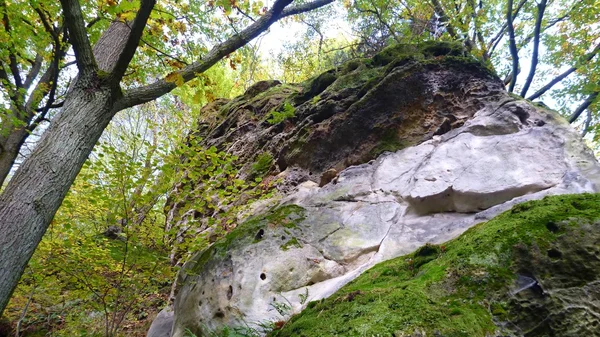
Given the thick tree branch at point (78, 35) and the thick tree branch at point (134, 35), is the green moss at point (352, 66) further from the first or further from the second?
the thick tree branch at point (78, 35)

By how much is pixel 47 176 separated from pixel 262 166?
480cm

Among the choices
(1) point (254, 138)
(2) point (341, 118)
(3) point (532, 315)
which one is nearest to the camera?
(3) point (532, 315)

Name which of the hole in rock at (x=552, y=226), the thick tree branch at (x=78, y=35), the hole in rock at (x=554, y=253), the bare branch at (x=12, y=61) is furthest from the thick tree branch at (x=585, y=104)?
the bare branch at (x=12, y=61)

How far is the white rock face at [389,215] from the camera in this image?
4.07 meters

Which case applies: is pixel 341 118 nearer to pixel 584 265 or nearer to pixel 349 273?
pixel 349 273

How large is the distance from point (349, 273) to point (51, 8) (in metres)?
7.57

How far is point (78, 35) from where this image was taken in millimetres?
3588

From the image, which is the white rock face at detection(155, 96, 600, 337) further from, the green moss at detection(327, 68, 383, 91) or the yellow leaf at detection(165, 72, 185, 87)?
the green moss at detection(327, 68, 383, 91)

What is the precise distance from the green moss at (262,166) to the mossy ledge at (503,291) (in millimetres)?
5329

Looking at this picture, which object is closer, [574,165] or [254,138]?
[574,165]

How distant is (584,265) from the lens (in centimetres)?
208

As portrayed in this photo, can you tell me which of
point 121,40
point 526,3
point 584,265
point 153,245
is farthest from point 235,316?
point 526,3

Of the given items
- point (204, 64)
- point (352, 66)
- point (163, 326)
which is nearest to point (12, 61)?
point (204, 64)

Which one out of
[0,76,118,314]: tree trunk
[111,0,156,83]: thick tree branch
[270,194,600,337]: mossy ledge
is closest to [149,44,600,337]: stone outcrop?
[270,194,600,337]: mossy ledge
